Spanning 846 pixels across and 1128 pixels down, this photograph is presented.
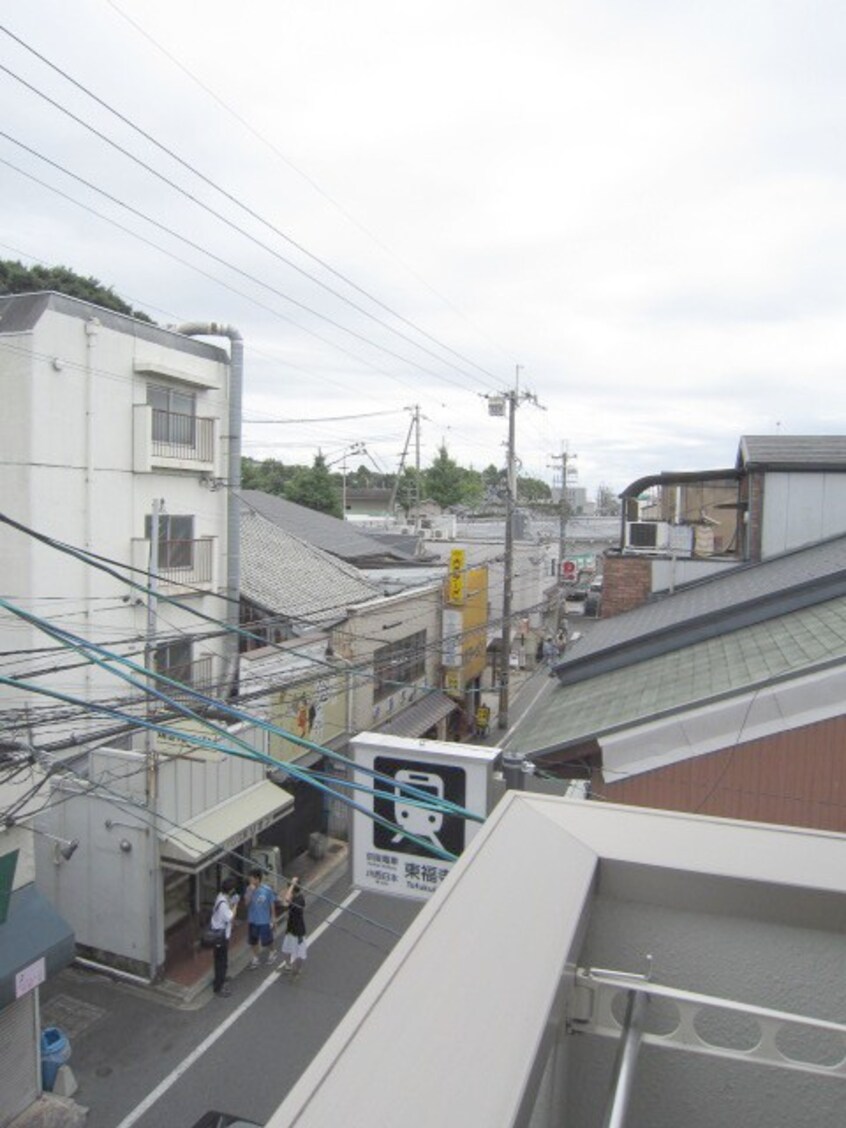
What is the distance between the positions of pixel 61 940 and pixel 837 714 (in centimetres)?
1013

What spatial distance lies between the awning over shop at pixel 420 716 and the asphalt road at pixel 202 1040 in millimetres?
9003

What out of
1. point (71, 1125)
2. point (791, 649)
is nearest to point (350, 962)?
point (71, 1125)

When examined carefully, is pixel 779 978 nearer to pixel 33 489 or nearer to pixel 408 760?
pixel 408 760

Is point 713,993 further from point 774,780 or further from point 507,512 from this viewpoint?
point 507,512

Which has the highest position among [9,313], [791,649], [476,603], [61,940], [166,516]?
[9,313]

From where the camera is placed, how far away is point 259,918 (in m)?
13.9

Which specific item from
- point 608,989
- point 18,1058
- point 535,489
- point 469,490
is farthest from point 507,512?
point 535,489

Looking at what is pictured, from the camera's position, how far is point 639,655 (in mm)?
12336

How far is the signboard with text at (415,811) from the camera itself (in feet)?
18.9

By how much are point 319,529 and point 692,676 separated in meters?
25.1

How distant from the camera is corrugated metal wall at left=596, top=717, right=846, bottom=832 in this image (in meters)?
7.63

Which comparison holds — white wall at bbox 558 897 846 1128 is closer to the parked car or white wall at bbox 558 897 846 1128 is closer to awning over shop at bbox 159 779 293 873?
the parked car

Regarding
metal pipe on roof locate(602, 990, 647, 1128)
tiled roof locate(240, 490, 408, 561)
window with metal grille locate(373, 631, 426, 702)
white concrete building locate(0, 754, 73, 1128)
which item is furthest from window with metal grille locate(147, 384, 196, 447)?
metal pipe on roof locate(602, 990, 647, 1128)

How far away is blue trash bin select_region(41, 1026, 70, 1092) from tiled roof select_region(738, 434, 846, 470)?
15.7 meters
